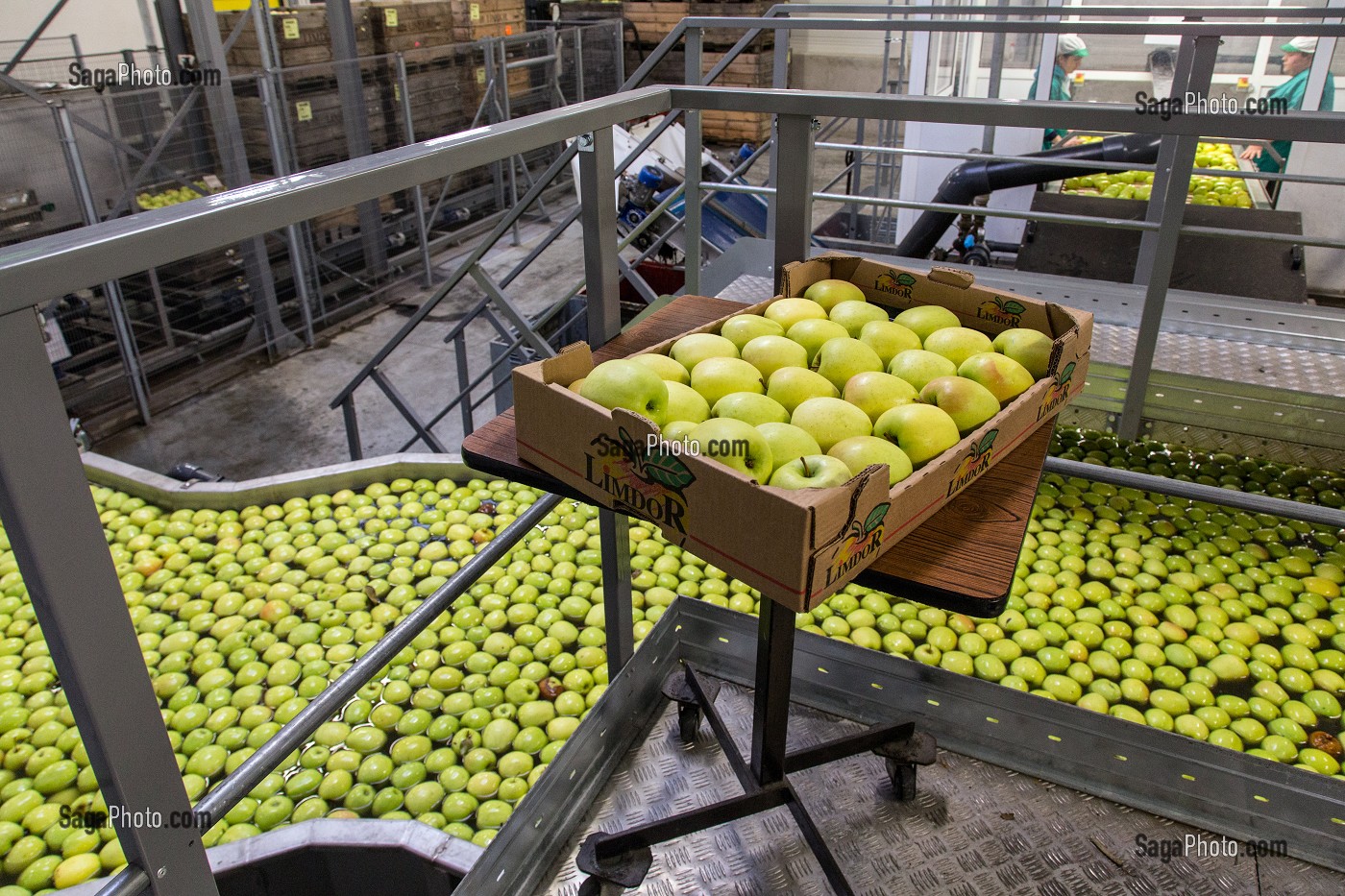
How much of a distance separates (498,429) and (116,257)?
0.73m

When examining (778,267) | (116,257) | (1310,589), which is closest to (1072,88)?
(1310,589)

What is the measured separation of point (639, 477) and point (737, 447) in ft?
0.42

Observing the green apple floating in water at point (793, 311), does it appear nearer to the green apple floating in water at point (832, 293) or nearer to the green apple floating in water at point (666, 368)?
the green apple floating in water at point (832, 293)

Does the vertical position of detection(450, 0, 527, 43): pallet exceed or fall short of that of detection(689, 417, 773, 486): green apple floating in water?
it exceeds it

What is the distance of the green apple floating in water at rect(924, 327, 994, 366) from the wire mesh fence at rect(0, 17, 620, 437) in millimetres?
5324

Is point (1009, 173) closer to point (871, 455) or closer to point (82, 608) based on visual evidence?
point (871, 455)

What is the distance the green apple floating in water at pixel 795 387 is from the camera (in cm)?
129

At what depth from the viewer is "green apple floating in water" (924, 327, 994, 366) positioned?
1.42 metres

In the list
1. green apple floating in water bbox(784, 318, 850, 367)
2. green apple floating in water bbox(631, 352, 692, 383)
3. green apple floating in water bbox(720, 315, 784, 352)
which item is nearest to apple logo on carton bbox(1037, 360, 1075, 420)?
green apple floating in water bbox(784, 318, 850, 367)

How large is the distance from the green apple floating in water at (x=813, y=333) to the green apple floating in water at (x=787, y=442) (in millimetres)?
305

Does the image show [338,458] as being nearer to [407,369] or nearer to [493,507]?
[407,369]

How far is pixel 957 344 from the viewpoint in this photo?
1.43 metres

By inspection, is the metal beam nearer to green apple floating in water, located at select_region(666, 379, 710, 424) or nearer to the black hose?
green apple floating in water, located at select_region(666, 379, 710, 424)

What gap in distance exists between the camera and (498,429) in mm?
1406
